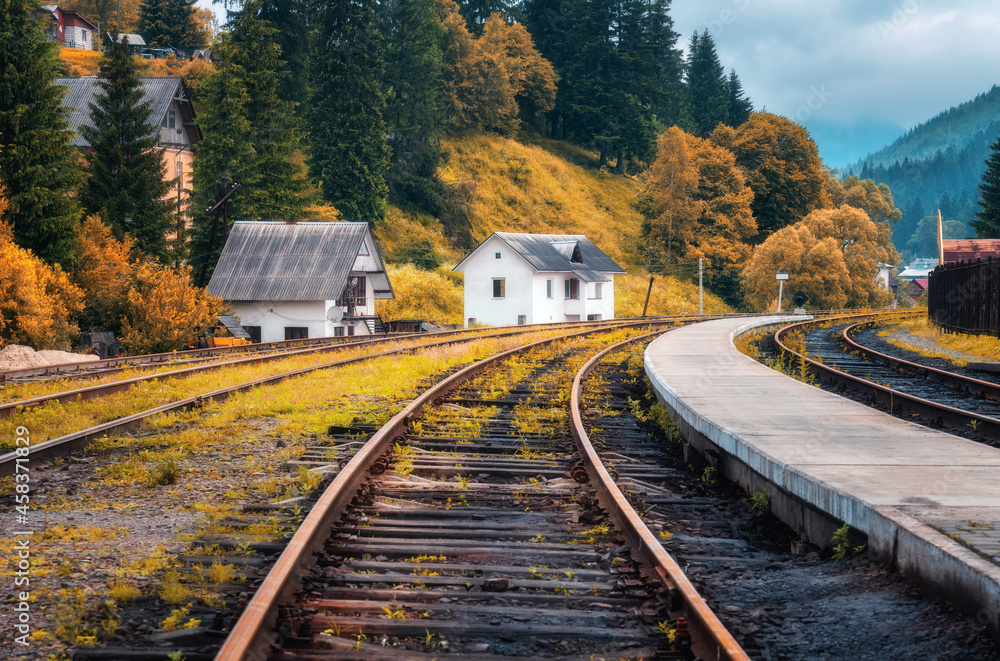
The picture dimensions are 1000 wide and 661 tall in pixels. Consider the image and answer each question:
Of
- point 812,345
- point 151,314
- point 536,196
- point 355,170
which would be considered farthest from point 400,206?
point 812,345

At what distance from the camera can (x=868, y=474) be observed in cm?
656

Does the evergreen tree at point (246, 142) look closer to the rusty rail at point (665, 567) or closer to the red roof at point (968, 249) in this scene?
the red roof at point (968, 249)

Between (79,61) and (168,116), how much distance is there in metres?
40.8

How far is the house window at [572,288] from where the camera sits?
59656 mm

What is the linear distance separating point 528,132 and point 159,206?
209ft

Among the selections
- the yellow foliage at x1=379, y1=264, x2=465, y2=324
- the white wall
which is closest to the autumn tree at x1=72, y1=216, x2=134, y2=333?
the yellow foliage at x1=379, y1=264, x2=465, y2=324

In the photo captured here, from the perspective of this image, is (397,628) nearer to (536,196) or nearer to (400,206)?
(400,206)

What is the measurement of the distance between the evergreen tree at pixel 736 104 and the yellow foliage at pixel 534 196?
102 feet

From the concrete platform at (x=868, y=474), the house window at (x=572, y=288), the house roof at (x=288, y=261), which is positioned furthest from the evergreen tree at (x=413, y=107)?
the concrete platform at (x=868, y=474)

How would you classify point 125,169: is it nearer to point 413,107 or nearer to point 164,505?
point 164,505

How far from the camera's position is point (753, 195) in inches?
3361

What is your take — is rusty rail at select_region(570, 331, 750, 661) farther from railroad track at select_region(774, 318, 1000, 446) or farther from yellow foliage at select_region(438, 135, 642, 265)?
yellow foliage at select_region(438, 135, 642, 265)

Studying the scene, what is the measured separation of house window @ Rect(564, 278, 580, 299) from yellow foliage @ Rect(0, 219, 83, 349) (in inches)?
1445

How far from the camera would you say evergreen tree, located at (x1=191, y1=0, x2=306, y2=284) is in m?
51.4
